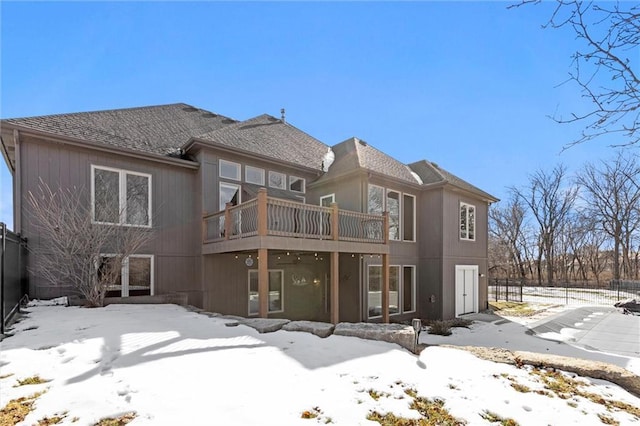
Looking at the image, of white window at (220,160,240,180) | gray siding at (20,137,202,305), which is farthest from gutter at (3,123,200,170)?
white window at (220,160,240,180)

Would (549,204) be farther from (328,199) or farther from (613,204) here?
(328,199)

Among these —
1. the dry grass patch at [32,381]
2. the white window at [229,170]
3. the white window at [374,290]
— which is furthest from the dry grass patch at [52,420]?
the white window at [374,290]

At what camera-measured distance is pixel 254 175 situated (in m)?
11.5

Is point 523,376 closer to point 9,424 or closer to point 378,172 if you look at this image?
point 9,424

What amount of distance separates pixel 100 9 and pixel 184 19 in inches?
99.3

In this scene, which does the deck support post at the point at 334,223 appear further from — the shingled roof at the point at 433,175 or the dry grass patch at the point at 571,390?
the shingled roof at the point at 433,175

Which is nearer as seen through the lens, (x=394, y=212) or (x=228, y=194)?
(x=228, y=194)

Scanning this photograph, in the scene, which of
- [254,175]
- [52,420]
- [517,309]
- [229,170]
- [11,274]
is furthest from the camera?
[517,309]

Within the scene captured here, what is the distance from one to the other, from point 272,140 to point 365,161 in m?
3.80

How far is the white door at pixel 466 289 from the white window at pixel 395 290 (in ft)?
6.80

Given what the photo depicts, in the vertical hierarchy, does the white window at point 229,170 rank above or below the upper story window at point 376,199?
above

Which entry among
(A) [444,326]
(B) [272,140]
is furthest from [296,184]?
(A) [444,326]

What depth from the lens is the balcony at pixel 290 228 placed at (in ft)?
26.6

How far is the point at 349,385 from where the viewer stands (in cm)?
388
